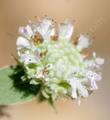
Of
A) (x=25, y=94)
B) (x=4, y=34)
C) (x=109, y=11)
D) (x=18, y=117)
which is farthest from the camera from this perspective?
(x=109, y=11)

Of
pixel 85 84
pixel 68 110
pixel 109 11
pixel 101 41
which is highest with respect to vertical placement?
pixel 109 11

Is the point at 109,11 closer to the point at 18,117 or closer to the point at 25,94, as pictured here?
the point at 18,117

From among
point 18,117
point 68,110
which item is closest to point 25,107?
point 18,117

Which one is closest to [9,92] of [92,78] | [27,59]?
[27,59]

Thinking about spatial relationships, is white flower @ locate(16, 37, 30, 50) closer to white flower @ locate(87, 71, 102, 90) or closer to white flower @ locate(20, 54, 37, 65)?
white flower @ locate(20, 54, 37, 65)

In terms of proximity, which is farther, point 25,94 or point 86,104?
point 86,104

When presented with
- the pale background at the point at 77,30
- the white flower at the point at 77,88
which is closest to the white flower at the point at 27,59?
the white flower at the point at 77,88

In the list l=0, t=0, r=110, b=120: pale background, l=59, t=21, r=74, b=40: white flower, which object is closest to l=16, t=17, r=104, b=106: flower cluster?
l=59, t=21, r=74, b=40: white flower
